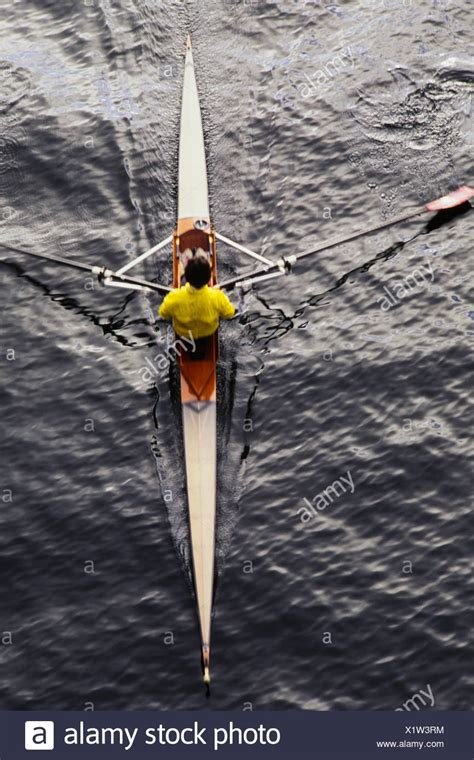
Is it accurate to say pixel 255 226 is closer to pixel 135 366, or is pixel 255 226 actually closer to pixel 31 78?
pixel 135 366

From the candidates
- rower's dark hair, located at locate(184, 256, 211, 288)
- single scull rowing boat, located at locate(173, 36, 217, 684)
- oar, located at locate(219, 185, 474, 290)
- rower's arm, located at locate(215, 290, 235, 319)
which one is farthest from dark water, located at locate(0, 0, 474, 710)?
rower's dark hair, located at locate(184, 256, 211, 288)

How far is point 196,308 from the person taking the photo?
15.3 metres

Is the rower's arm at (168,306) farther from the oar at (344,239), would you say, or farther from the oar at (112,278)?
the oar at (344,239)

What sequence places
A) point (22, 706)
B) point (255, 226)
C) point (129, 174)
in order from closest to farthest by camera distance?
point (22, 706)
point (255, 226)
point (129, 174)

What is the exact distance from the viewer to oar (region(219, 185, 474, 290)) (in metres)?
17.0

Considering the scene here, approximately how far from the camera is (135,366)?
17.1 m

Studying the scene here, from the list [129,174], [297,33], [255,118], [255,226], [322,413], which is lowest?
[322,413]

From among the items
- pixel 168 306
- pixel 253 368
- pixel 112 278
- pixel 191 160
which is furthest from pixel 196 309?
pixel 191 160

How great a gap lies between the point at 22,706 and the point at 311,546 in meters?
4.57

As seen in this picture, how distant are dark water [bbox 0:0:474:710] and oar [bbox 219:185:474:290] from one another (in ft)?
1.43

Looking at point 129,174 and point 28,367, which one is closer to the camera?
point 28,367

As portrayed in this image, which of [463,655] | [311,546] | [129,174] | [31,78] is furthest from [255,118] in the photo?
[463,655]

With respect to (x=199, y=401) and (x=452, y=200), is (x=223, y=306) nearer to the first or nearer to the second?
(x=199, y=401)

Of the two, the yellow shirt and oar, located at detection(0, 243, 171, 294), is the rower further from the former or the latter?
oar, located at detection(0, 243, 171, 294)
